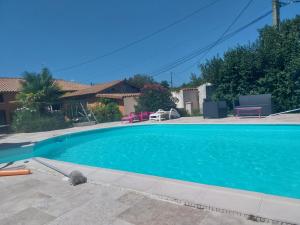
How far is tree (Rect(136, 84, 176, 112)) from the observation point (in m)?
18.5

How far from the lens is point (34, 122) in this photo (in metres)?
17.1

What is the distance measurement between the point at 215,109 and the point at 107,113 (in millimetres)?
9255

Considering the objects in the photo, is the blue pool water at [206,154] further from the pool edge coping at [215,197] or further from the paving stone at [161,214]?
the paving stone at [161,214]

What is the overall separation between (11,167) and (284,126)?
410 inches

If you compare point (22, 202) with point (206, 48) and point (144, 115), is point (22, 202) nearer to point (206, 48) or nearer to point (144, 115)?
point (144, 115)

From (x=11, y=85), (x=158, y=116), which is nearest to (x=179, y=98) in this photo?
(x=158, y=116)

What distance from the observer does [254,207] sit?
3.25 metres

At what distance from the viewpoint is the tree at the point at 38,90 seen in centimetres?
1855

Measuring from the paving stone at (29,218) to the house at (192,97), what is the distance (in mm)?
15978

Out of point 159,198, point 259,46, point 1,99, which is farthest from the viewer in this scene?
point 1,99

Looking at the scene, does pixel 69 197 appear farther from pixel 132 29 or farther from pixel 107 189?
pixel 132 29

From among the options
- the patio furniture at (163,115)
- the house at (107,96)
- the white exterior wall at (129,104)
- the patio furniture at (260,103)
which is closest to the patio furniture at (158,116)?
the patio furniture at (163,115)

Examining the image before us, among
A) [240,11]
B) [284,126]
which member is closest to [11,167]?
[284,126]

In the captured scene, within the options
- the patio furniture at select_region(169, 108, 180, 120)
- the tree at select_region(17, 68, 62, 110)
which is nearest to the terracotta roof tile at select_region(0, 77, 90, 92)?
the tree at select_region(17, 68, 62, 110)
